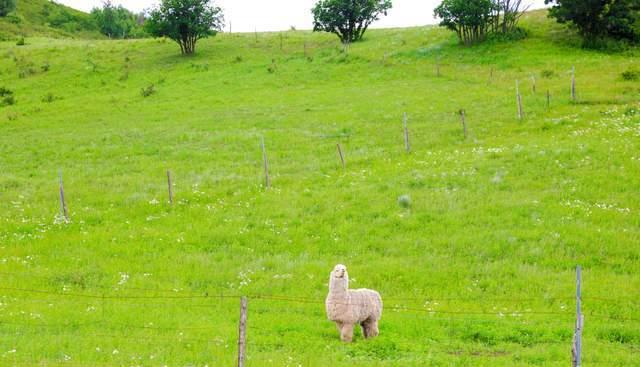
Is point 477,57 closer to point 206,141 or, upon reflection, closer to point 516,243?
point 206,141

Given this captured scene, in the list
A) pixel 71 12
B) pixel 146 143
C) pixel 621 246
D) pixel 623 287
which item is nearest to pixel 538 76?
pixel 146 143

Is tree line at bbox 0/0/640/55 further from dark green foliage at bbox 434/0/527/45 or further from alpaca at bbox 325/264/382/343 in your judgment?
alpaca at bbox 325/264/382/343

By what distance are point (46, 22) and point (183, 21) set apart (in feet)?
217

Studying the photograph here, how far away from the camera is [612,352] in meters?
14.1

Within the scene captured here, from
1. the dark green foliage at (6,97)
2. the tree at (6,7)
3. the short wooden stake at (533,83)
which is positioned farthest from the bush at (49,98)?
the tree at (6,7)

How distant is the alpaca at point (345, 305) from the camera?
1453 centimetres

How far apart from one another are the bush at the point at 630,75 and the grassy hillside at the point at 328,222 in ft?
2.12

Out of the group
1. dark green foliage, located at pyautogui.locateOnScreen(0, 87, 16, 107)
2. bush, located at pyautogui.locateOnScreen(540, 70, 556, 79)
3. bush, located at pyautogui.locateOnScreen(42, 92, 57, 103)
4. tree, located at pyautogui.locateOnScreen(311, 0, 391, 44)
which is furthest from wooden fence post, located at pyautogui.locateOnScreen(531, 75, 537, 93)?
dark green foliage, located at pyautogui.locateOnScreen(0, 87, 16, 107)

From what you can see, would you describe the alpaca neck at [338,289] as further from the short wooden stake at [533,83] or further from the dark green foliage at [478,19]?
the dark green foliage at [478,19]

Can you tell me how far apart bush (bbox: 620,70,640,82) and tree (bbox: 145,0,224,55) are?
148 feet

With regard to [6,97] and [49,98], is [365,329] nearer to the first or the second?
[49,98]

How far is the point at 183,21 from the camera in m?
73.6

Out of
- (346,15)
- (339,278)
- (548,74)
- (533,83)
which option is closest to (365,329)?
(339,278)

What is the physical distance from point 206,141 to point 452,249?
24.6 m
